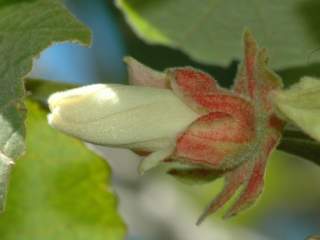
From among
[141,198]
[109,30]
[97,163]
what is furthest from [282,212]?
[97,163]

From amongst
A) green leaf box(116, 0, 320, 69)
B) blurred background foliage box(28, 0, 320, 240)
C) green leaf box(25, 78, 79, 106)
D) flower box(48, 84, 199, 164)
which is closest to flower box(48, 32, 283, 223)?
flower box(48, 84, 199, 164)

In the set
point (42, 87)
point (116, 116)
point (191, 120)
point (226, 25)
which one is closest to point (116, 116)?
point (116, 116)

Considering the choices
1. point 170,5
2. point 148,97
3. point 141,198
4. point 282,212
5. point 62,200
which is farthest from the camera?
point 282,212

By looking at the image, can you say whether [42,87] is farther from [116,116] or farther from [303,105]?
[303,105]

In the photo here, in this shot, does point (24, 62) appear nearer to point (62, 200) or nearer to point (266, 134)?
point (266, 134)

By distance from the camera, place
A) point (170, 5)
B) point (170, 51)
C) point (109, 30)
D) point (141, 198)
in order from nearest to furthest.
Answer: point (170, 5) → point (170, 51) → point (109, 30) → point (141, 198)

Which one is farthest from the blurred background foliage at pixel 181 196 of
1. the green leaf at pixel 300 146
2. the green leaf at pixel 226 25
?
the green leaf at pixel 300 146

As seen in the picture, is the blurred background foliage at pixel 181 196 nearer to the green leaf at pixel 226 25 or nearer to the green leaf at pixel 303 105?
the green leaf at pixel 226 25
